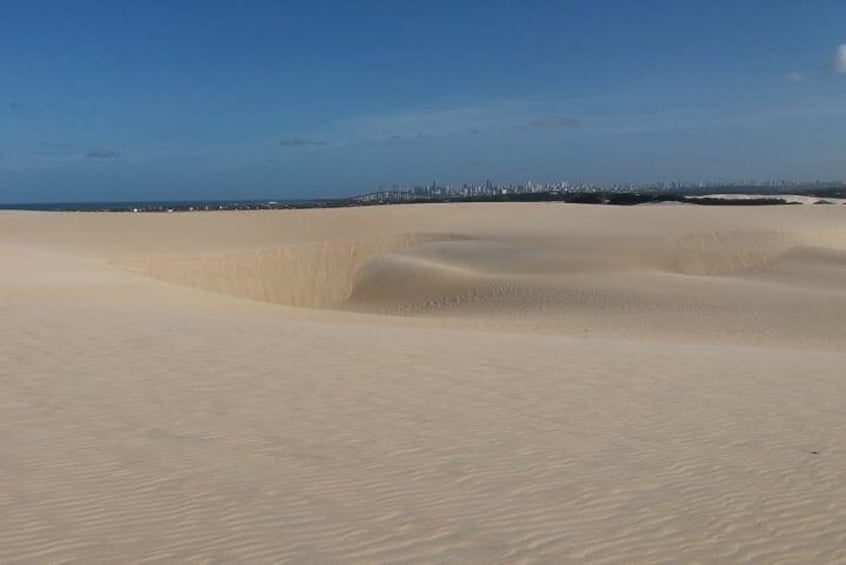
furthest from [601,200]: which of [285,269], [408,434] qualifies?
[408,434]

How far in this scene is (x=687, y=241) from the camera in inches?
1246

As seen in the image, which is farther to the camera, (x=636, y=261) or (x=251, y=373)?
(x=636, y=261)

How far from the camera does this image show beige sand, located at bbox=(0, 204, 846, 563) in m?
4.99

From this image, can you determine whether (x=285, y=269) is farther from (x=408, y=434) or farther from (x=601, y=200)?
(x=601, y=200)

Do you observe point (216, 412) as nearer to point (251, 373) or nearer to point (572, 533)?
point (251, 373)

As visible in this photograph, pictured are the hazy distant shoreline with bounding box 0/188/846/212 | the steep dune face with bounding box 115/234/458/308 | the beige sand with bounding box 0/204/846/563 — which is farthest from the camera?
the hazy distant shoreline with bounding box 0/188/846/212

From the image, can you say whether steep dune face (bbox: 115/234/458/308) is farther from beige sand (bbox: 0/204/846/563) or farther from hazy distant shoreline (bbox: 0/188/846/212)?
hazy distant shoreline (bbox: 0/188/846/212)

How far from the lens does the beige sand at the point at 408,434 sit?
16.4 feet

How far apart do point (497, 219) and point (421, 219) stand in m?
3.85

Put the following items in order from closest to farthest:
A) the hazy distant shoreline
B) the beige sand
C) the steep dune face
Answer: the beige sand < the steep dune face < the hazy distant shoreline

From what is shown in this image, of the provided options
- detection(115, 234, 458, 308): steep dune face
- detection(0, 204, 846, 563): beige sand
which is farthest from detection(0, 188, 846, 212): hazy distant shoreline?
detection(0, 204, 846, 563): beige sand

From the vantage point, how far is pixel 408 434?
7.45 meters

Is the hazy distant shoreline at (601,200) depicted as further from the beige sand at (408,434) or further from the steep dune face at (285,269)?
the beige sand at (408,434)

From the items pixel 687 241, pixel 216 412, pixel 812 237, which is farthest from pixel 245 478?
pixel 812 237
